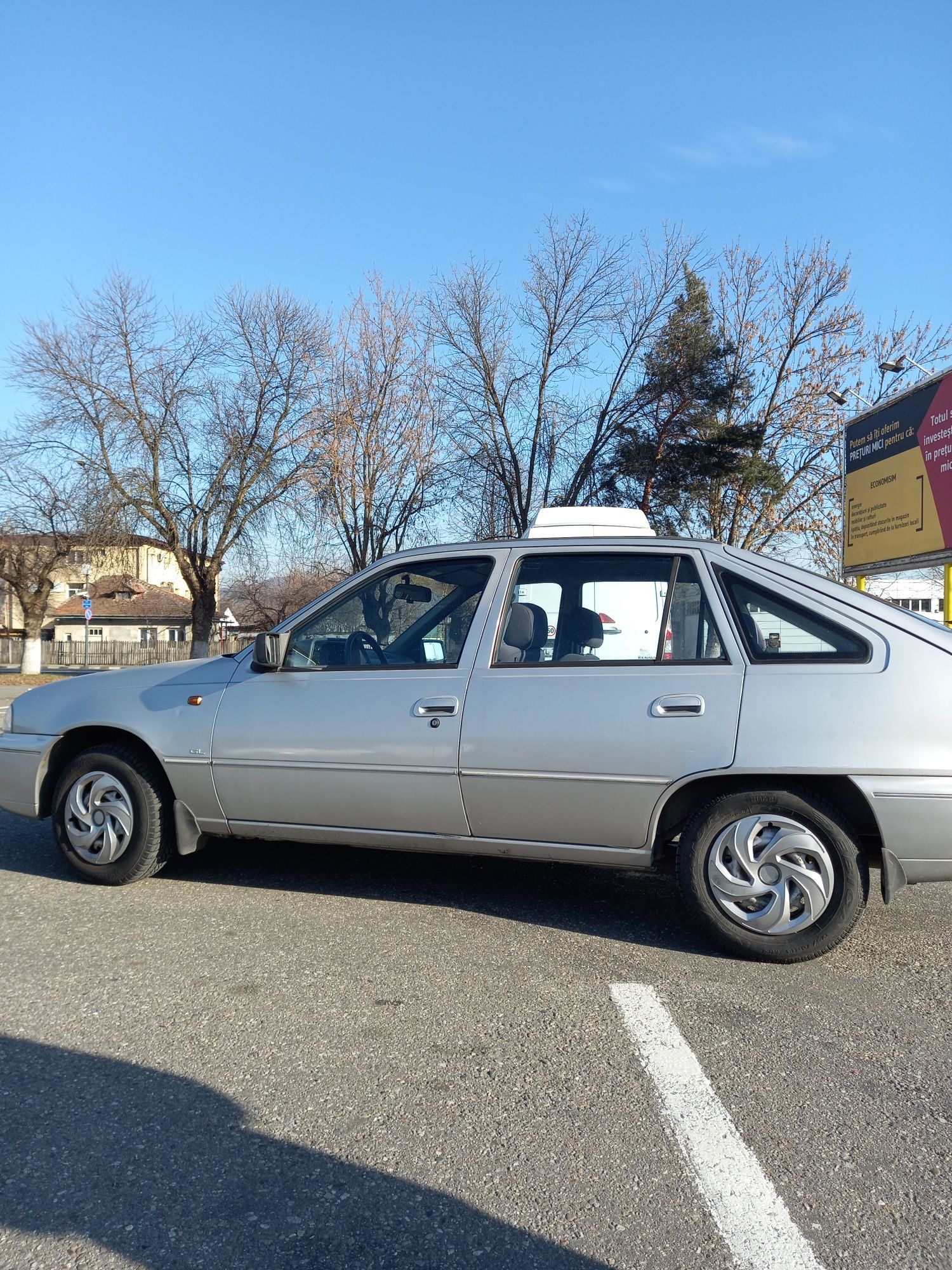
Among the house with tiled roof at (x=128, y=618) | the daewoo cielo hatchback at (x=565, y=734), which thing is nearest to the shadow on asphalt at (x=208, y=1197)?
the daewoo cielo hatchback at (x=565, y=734)

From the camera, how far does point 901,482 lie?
60.3ft

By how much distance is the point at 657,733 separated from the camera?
13.4 feet

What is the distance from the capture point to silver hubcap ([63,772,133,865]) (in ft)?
16.3

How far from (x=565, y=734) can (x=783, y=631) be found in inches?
40.4

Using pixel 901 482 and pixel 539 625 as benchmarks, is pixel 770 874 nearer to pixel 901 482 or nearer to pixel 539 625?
pixel 539 625

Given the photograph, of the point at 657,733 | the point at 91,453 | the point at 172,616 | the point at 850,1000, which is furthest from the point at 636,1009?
the point at 172,616

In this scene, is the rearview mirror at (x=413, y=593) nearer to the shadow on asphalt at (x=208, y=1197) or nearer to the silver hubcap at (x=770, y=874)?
the silver hubcap at (x=770, y=874)

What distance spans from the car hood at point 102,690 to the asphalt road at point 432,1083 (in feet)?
2.99

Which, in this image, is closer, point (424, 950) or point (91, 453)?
point (424, 950)

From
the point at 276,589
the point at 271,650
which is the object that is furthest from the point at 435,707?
the point at 276,589

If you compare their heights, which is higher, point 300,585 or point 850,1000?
point 300,585

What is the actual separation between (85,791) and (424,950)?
212 centimetres

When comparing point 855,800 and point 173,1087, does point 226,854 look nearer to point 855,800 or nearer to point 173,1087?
point 173,1087

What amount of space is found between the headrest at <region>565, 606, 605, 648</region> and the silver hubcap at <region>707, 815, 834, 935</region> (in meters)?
1.02
